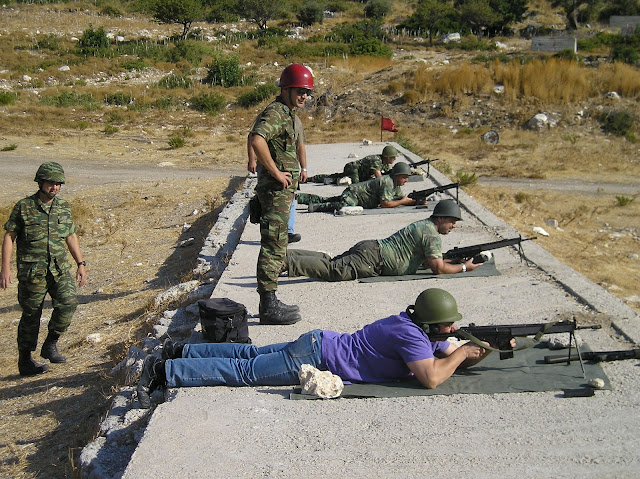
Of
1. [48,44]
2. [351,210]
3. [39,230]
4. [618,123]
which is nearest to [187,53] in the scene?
[48,44]

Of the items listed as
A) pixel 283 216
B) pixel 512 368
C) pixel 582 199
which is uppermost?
pixel 283 216

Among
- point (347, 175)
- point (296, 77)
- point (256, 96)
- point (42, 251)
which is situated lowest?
point (347, 175)

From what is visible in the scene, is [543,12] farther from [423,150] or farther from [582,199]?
[582,199]

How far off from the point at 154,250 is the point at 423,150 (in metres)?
10.7

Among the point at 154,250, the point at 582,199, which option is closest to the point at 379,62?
the point at 582,199

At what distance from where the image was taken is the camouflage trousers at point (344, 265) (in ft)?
25.0

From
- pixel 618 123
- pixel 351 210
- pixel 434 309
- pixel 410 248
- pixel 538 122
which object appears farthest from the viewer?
pixel 538 122

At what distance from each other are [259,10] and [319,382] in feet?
166

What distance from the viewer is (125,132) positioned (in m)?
25.5

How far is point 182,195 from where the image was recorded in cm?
1658

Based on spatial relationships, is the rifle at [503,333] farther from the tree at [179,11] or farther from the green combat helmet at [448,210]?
the tree at [179,11]

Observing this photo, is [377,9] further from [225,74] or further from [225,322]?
[225,322]

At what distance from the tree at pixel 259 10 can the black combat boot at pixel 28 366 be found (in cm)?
4697

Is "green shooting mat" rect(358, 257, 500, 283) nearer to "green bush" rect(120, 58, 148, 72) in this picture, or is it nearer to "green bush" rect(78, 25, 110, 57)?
"green bush" rect(120, 58, 148, 72)
